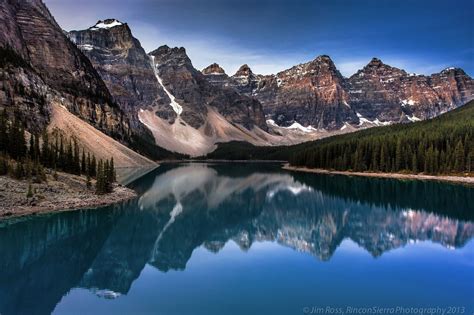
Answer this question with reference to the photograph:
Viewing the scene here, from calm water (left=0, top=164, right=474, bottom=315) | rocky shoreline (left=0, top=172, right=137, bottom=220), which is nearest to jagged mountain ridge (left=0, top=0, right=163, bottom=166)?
rocky shoreline (left=0, top=172, right=137, bottom=220)

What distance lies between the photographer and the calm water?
2428cm

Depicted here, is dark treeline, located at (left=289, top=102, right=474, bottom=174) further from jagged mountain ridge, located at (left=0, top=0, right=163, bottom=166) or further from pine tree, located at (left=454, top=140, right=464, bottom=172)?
jagged mountain ridge, located at (left=0, top=0, right=163, bottom=166)

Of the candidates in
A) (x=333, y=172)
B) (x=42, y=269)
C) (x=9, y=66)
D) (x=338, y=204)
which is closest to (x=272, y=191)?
(x=338, y=204)

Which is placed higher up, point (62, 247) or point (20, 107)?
point (20, 107)

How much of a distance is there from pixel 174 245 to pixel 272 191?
54111 mm

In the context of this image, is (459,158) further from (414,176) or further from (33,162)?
(33,162)

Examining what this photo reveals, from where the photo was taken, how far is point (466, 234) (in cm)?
4597

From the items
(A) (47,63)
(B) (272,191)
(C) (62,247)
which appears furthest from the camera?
(A) (47,63)

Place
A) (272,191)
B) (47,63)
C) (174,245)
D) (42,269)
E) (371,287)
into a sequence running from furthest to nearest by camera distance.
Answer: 1. (47,63)
2. (272,191)
3. (174,245)
4. (42,269)
5. (371,287)

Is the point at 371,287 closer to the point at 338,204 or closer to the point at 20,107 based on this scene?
the point at 338,204

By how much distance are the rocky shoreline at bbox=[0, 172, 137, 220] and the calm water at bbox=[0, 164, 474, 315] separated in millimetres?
2149

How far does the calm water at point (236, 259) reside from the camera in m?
24.3

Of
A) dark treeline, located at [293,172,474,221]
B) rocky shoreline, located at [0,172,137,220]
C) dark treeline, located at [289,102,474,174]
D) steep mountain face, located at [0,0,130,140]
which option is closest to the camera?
rocky shoreline, located at [0,172,137,220]

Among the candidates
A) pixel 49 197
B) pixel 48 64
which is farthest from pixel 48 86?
pixel 49 197
